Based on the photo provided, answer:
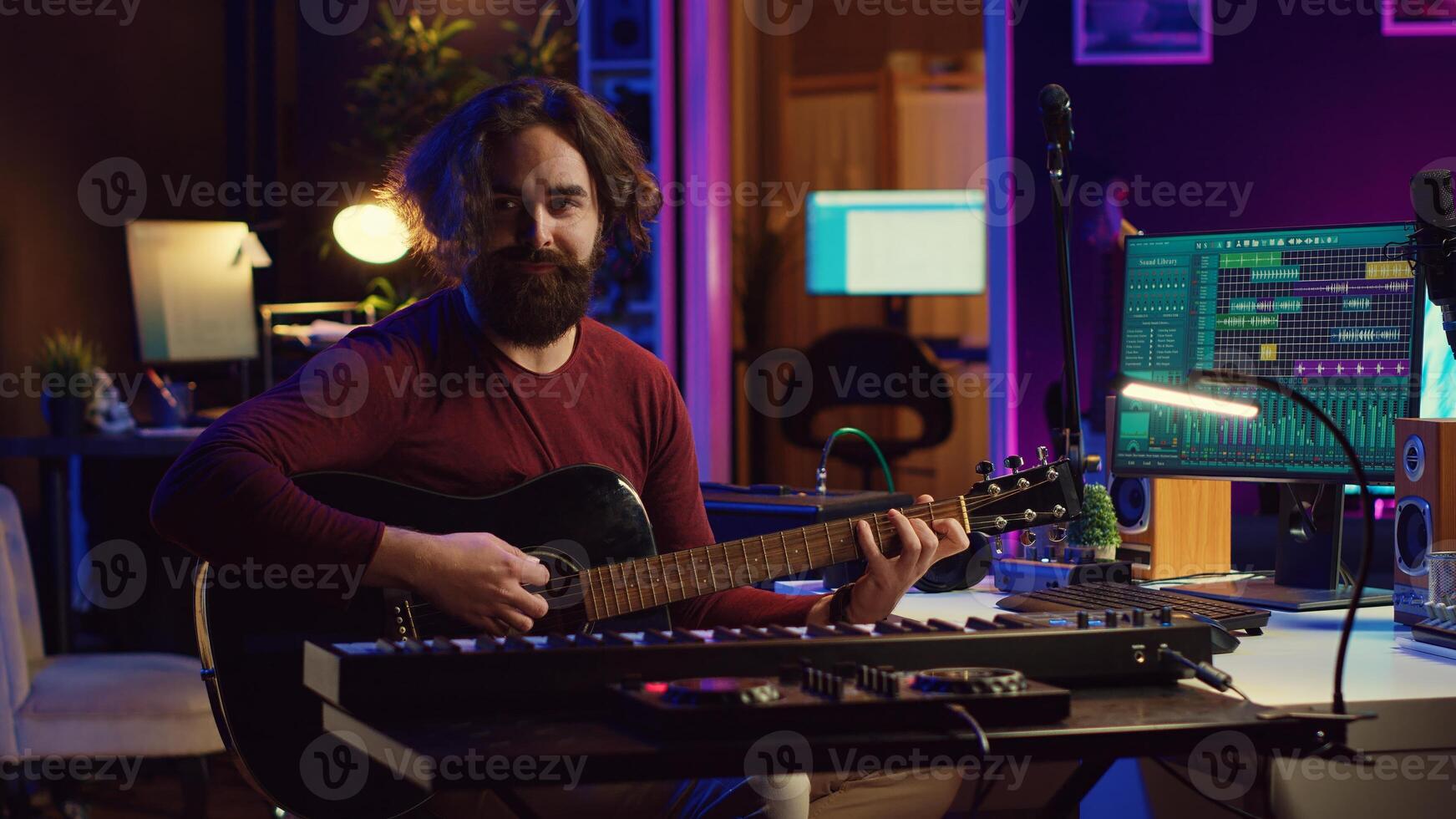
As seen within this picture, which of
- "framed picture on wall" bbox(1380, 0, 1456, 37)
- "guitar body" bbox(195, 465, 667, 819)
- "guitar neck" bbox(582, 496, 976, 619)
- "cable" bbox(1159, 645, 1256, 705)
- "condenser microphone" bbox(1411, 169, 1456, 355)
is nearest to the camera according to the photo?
"cable" bbox(1159, 645, 1256, 705)

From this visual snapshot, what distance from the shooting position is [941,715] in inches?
40.4

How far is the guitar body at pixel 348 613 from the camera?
1.57 m

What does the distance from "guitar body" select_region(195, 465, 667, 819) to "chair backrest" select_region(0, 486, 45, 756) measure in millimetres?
1504

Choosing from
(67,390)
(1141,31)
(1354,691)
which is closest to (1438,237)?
(1354,691)

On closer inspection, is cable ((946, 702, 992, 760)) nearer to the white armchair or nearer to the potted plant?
the white armchair

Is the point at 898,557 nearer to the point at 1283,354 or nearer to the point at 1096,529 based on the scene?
the point at 1096,529

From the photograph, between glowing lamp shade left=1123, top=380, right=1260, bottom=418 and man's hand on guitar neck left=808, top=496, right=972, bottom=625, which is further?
glowing lamp shade left=1123, top=380, right=1260, bottom=418

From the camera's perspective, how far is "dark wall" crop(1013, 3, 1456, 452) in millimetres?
4422

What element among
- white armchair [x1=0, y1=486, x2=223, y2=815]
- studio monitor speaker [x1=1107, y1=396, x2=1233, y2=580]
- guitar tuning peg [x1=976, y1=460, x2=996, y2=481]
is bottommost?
white armchair [x1=0, y1=486, x2=223, y2=815]

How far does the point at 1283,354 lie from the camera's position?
209cm

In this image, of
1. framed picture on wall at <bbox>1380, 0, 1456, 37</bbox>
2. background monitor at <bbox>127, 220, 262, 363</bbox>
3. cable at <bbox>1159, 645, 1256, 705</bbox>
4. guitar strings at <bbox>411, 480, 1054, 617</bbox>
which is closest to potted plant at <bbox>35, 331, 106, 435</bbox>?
background monitor at <bbox>127, 220, 262, 363</bbox>

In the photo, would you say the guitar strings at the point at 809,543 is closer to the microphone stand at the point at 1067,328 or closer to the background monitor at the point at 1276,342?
the microphone stand at the point at 1067,328

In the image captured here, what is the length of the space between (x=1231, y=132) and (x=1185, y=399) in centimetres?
277

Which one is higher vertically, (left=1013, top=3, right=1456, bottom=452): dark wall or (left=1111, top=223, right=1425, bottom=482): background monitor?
(left=1013, top=3, right=1456, bottom=452): dark wall
